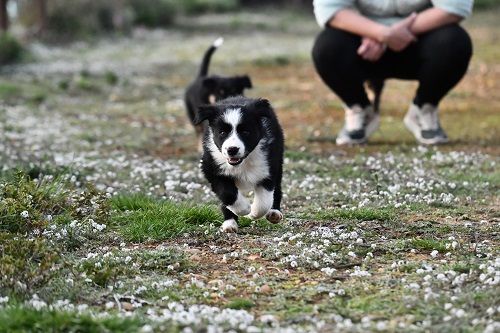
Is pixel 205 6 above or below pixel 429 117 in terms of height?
below

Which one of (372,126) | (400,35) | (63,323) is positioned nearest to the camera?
(63,323)

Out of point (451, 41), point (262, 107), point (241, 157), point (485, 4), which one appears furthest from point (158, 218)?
point (485, 4)

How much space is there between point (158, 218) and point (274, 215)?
74 centimetres

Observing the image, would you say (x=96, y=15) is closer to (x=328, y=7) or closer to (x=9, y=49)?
(x=9, y=49)

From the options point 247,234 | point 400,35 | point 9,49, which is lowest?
point 9,49

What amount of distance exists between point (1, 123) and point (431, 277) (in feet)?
24.0

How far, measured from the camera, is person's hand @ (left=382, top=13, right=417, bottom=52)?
884 cm

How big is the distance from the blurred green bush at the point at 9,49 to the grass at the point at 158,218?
12.9 m

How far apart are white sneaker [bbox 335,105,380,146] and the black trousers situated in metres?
0.08

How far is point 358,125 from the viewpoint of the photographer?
9547mm

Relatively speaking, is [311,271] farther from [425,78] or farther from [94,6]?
[94,6]

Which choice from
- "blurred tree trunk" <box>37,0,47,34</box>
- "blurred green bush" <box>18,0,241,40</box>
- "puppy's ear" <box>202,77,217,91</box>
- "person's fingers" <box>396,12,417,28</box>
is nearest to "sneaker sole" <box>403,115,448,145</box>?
"person's fingers" <box>396,12,417,28</box>

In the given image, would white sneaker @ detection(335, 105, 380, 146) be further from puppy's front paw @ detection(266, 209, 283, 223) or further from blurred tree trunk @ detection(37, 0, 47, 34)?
blurred tree trunk @ detection(37, 0, 47, 34)

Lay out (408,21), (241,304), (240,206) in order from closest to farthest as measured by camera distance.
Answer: (241,304), (240,206), (408,21)
